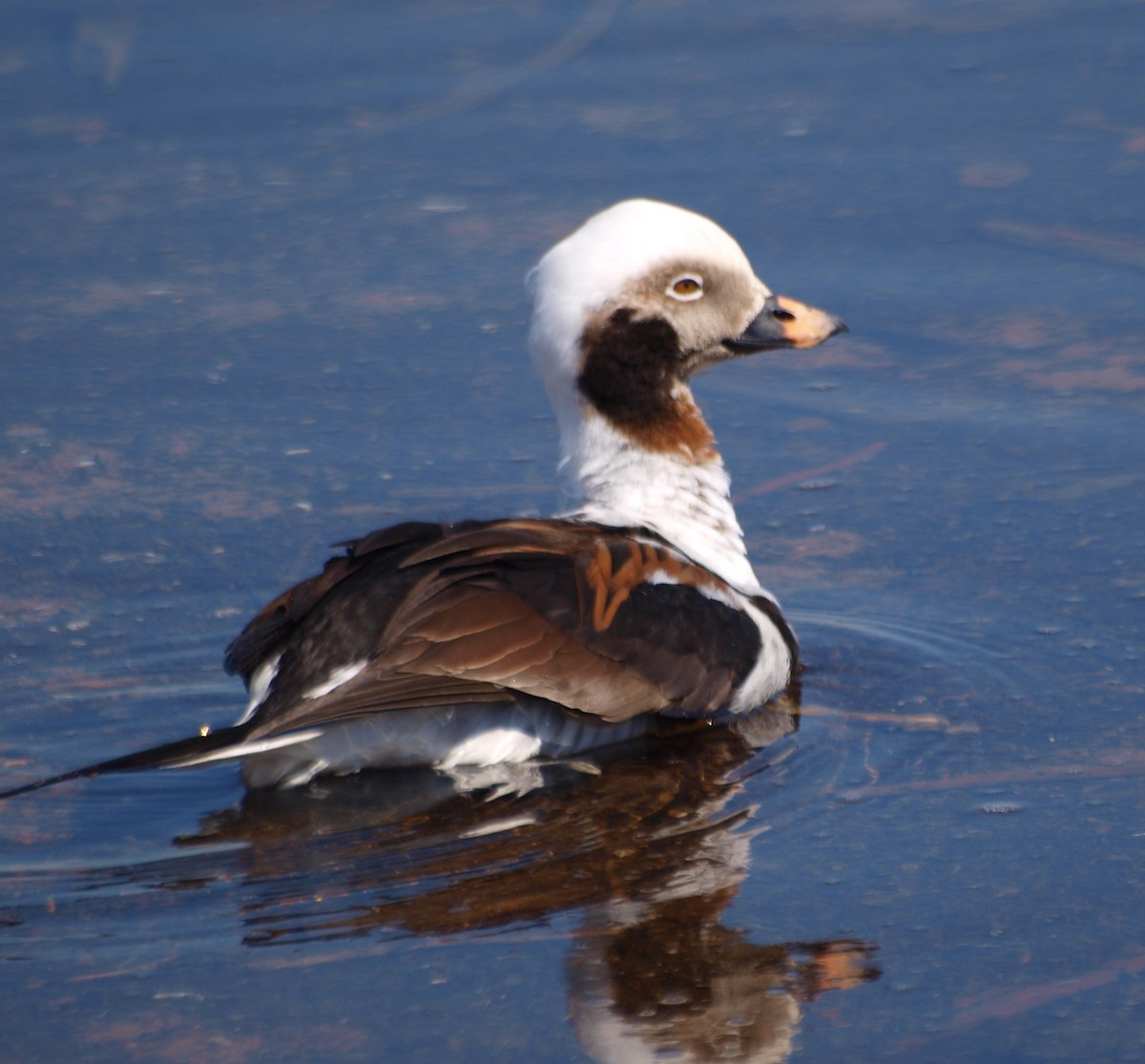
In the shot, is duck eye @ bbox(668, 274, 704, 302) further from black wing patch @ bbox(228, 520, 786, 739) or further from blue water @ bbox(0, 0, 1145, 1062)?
blue water @ bbox(0, 0, 1145, 1062)

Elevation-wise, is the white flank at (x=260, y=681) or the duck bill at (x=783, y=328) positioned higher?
the duck bill at (x=783, y=328)

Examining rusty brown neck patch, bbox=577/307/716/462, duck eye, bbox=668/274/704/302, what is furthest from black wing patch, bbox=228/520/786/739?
duck eye, bbox=668/274/704/302

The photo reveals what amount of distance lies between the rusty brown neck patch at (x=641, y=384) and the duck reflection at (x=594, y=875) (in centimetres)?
92

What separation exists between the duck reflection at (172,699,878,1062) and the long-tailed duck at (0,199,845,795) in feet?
0.40

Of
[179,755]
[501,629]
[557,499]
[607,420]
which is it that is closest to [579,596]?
[501,629]

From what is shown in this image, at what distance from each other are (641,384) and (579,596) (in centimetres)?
105

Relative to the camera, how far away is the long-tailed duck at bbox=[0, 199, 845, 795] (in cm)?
539

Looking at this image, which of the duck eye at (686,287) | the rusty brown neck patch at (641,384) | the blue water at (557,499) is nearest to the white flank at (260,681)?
the blue water at (557,499)

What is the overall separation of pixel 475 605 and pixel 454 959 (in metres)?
1.04

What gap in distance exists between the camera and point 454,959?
15.6 ft

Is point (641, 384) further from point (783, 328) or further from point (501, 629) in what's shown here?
point (501, 629)

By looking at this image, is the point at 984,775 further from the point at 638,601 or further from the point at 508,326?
the point at 508,326

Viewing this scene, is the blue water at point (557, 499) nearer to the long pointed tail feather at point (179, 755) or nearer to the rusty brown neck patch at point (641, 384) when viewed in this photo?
the long pointed tail feather at point (179, 755)

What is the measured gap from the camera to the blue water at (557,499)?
15.4 ft
